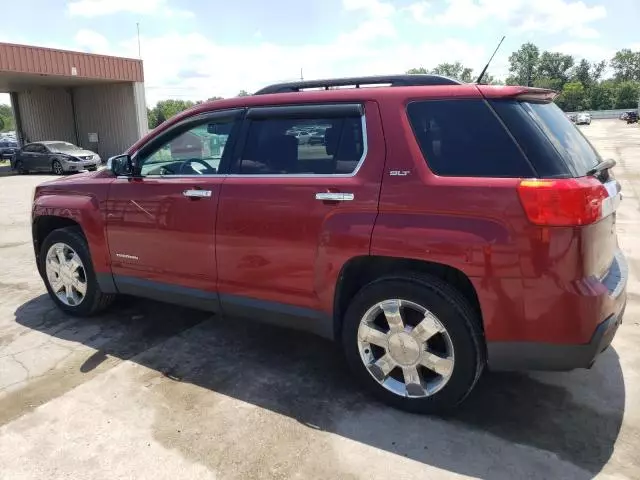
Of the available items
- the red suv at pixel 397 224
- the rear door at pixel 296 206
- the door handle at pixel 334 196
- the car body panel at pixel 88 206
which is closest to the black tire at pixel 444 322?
the red suv at pixel 397 224

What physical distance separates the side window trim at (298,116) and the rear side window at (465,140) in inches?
12.6

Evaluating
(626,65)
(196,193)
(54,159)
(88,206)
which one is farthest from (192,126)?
(626,65)

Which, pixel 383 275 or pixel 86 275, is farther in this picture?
pixel 86 275

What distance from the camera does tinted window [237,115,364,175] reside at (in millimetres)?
3229

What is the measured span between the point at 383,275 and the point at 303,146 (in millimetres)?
1004

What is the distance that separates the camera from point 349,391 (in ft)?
11.2

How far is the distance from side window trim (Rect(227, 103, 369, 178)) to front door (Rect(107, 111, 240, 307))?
0.11m

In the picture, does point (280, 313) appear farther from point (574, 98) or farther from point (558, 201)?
point (574, 98)

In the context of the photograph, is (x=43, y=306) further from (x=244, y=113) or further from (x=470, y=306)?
(x=470, y=306)

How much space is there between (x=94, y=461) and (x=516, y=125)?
9.28ft

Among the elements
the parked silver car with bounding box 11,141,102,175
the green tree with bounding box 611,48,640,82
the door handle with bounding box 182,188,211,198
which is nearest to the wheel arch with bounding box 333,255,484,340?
the door handle with bounding box 182,188,211,198

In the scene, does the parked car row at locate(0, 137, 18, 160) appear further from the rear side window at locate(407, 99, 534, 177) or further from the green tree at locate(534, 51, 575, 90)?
the green tree at locate(534, 51, 575, 90)

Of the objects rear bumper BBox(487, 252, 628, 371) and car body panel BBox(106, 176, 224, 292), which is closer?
rear bumper BBox(487, 252, 628, 371)

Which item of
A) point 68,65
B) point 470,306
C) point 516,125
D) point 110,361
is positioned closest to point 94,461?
point 110,361
